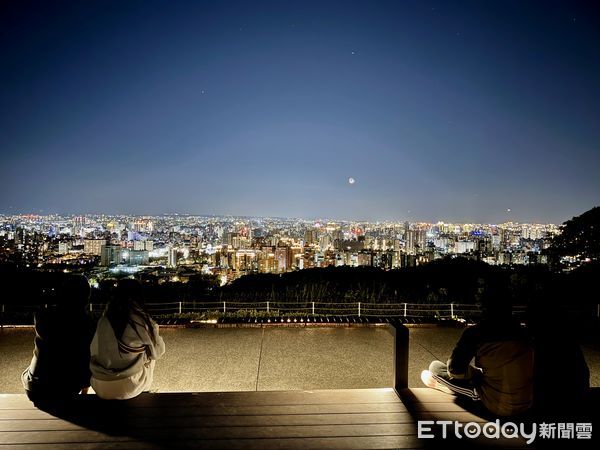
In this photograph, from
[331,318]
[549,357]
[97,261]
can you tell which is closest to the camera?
[549,357]

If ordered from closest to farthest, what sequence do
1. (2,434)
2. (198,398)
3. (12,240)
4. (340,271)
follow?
(2,434) → (198,398) → (340,271) → (12,240)

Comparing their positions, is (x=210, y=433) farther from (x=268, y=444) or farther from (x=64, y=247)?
(x=64, y=247)

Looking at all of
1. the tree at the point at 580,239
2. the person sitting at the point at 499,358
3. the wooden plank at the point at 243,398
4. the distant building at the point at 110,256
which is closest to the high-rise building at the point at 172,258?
the distant building at the point at 110,256

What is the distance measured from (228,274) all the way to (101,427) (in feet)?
89.6

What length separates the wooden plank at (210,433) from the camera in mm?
2453

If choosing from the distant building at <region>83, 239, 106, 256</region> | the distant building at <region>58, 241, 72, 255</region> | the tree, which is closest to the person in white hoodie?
the tree

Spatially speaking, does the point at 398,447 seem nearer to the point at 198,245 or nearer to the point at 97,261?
the point at 97,261

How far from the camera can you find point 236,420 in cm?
271

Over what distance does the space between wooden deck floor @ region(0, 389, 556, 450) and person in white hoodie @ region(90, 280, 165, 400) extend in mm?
221

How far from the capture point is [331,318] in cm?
733

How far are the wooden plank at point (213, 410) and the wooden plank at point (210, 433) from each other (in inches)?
7.6

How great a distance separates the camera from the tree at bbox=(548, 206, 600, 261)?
14.8 m

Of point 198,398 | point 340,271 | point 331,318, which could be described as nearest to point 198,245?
point 340,271

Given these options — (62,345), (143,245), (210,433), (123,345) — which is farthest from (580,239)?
(143,245)
